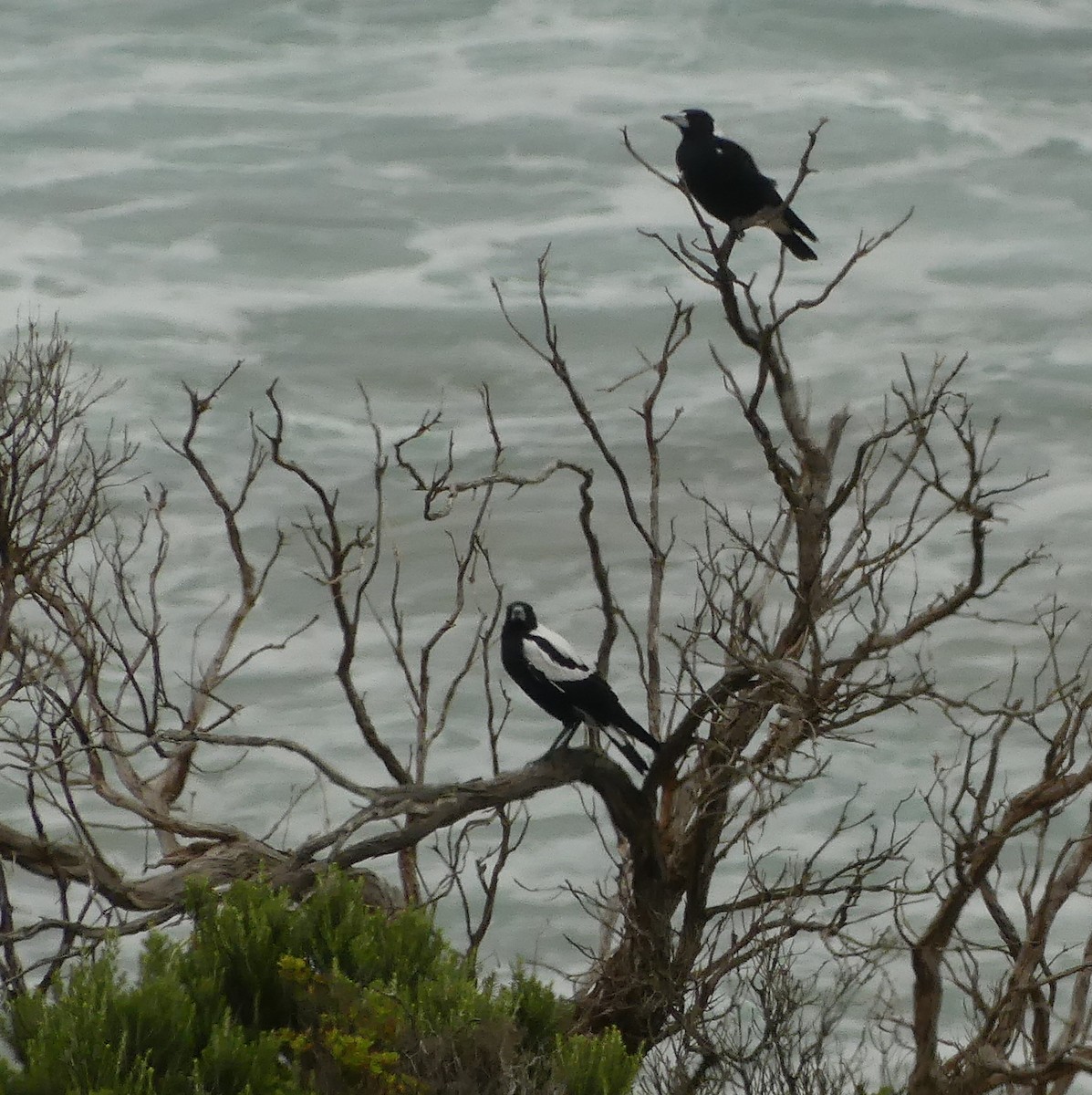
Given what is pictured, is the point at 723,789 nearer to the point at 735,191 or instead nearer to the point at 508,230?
the point at 735,191

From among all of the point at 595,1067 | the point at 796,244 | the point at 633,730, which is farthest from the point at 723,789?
the point at 796,244

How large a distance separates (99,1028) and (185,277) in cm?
5283

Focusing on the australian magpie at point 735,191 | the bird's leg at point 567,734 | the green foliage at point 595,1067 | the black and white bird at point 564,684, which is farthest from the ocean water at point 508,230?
the green foliage at point 595,1067

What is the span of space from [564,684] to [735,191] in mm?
3106

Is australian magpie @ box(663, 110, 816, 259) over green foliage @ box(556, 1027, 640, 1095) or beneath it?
over

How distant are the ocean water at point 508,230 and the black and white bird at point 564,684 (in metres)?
30.8

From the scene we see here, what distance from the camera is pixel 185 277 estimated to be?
57.3 meters

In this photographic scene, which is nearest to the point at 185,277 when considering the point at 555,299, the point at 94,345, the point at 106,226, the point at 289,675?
the point at 106,226

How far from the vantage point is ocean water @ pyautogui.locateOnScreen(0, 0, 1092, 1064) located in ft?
153

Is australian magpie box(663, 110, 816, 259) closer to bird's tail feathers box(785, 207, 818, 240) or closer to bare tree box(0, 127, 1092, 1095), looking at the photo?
bird's tail feathers box(785, 207, 818, 240)

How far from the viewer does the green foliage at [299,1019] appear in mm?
6398

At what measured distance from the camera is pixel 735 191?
1023cm

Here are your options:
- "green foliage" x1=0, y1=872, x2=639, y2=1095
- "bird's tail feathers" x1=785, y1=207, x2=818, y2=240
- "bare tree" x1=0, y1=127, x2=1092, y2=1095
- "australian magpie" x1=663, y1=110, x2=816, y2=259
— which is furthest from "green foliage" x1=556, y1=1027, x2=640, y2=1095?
"bird's tail feathers" x1=785, y1=207, x2=818, y2=240

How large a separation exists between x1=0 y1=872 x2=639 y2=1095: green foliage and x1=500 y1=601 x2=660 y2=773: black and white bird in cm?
157
